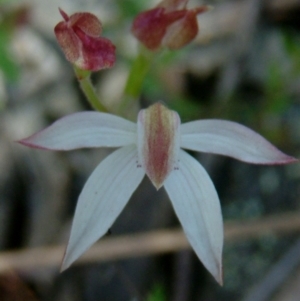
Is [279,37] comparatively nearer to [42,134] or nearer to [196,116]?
[196,116]

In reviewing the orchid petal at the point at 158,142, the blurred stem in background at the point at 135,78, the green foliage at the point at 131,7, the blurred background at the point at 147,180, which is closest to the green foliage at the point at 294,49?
the blurred background at the point at 147,180

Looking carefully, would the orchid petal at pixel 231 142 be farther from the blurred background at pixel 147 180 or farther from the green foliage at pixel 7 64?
the green foliage at pixel 7 64

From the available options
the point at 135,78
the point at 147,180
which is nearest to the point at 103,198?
the point at 135,78

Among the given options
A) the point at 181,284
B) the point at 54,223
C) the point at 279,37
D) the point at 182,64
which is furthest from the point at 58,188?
the point at 279,37

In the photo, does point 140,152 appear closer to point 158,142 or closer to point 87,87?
point 158,142

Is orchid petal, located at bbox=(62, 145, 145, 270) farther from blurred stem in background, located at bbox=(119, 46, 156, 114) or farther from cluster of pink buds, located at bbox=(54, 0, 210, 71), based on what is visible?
blurred stem in background, located at bbox=(119, 46, 156, 114)
